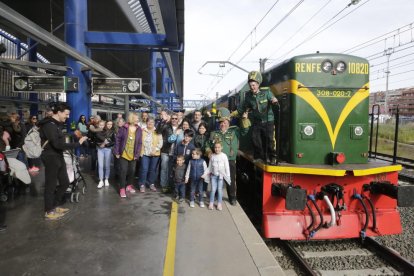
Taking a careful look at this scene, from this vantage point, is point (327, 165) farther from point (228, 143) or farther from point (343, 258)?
point (228, 143)

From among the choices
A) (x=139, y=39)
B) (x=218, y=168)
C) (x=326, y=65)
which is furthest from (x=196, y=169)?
(x=139, y=39)

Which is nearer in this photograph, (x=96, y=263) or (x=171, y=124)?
(x=96, y=263)

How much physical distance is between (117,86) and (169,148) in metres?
3.90

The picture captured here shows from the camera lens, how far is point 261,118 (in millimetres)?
5727

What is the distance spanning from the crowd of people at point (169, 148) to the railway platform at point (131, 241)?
15.8 inches

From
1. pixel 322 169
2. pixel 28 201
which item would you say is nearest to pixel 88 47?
pixel 28 201

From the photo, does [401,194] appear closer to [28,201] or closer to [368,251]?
[368,251]

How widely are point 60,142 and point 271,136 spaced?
3448mm

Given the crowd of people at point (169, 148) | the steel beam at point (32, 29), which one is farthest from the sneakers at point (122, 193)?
the steel beam at point (32, 29)

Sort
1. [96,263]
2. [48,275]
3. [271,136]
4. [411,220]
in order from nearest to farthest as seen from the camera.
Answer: [48,275] → [96,263] → [271,136] → [411,220]

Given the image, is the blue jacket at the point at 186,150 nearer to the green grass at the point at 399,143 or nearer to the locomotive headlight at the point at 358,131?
the locomotive headlight at the point at 358,131

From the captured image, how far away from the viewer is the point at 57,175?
496 centimetres

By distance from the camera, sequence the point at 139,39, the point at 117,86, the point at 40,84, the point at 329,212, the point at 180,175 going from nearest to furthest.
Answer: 1. the point at 329,212
2. the point at 180,175
3. the point at 40,84
4. the point at 117,86
5. the point at 139,39

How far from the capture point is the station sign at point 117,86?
9594 millimetres
